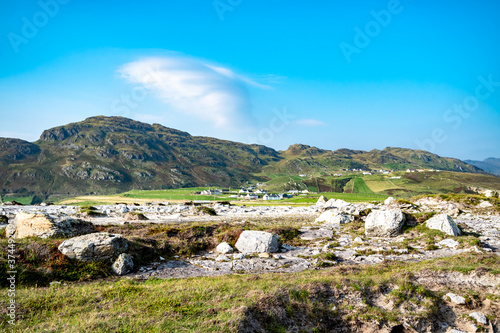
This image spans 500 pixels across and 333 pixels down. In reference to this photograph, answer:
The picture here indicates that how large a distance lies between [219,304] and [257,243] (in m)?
12.6

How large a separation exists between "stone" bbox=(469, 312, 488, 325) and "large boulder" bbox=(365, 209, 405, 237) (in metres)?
16.6

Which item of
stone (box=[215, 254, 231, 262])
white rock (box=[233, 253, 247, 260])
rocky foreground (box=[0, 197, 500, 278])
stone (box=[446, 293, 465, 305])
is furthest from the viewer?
white rock (box=[233, 253, 247, 260])

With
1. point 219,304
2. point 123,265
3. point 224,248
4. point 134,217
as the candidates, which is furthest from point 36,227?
point 134,217

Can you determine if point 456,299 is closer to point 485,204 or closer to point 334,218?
point 334,218

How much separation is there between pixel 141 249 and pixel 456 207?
175 feet

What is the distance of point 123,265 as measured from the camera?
17250 mm

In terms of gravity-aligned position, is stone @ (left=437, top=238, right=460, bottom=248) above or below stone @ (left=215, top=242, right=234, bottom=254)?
above

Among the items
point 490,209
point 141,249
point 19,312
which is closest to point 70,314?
point 19,312

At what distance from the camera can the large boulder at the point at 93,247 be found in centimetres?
1700

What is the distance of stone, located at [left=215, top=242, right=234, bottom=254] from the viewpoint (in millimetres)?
23500

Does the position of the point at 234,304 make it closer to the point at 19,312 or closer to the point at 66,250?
the point at 19,312

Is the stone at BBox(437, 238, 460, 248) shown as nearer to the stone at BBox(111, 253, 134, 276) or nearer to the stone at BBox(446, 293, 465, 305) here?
the stone at BBox(446, 293, 465, 305)

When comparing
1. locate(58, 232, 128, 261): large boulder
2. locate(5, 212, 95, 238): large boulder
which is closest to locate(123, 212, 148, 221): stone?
locate(5, 212, 95, 238): large boulder

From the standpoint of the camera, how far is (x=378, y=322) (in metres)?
12.1
